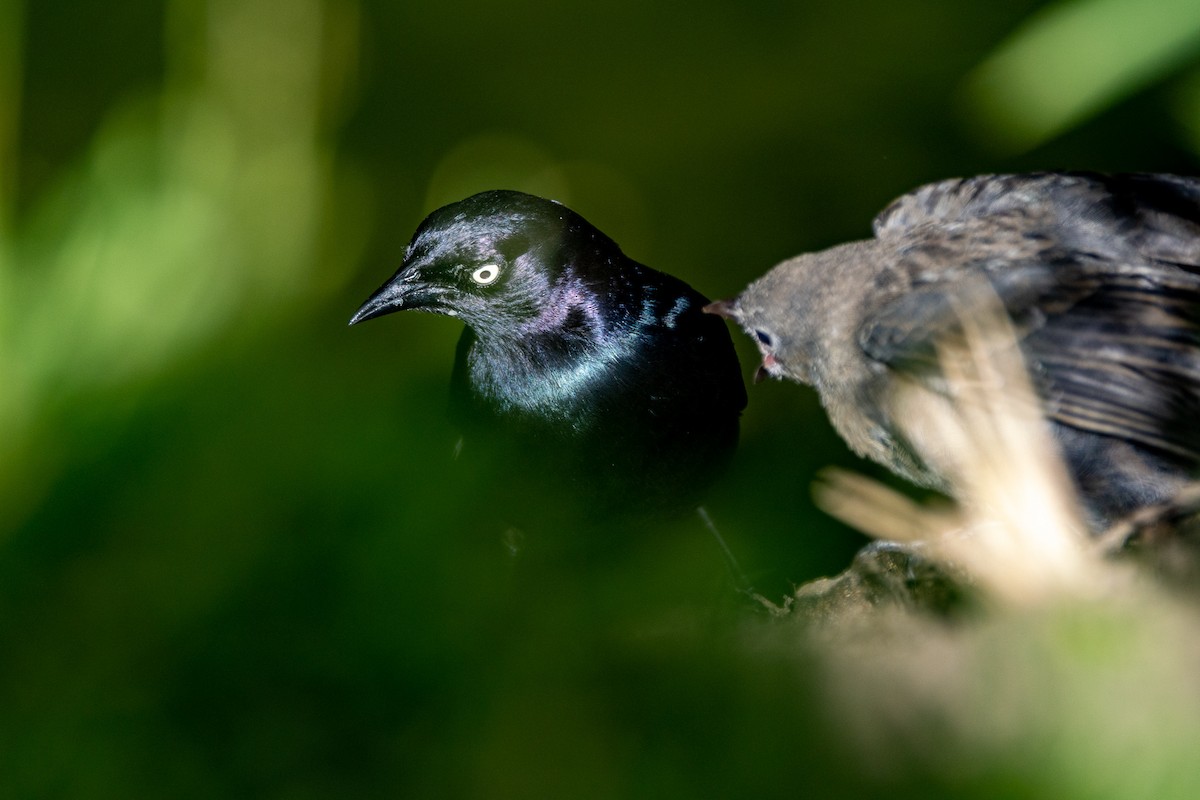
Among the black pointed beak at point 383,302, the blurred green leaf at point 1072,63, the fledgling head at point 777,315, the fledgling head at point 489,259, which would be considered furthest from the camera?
the fledgling head at point 777,315

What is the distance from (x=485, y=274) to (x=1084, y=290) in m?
1.14

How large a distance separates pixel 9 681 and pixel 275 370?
25 cm

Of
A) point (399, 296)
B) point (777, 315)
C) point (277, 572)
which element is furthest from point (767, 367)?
point (277, 572)

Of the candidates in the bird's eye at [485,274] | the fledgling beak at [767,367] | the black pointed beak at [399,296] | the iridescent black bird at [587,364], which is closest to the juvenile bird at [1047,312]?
the fledgling beak at [767,367]

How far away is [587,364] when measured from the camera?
2281 millimetres

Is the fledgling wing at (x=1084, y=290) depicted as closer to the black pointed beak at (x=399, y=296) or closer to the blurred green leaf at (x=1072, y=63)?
the blurred green leaf at (x=1072, y=63)

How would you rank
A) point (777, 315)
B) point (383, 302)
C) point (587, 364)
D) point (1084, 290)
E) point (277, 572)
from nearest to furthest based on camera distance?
point (277, 572) → point (383, 302) → point (1084, 290) → point (587, 364) → point (777, 315)

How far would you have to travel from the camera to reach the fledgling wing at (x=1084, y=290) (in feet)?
6.33

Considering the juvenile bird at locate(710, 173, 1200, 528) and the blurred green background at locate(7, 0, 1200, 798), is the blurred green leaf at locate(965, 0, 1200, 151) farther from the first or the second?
the blurred green background at locate(7, 0, 1200, 798)

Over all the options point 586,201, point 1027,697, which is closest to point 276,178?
point 1027,697

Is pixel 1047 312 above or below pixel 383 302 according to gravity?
below

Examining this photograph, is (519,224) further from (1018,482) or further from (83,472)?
(83,472)

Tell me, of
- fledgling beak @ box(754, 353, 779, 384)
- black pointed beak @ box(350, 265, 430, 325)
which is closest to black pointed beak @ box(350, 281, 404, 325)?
black pointed beak @ box(350, 265, 430, 325)

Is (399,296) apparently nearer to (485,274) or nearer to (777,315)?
(485,274)
